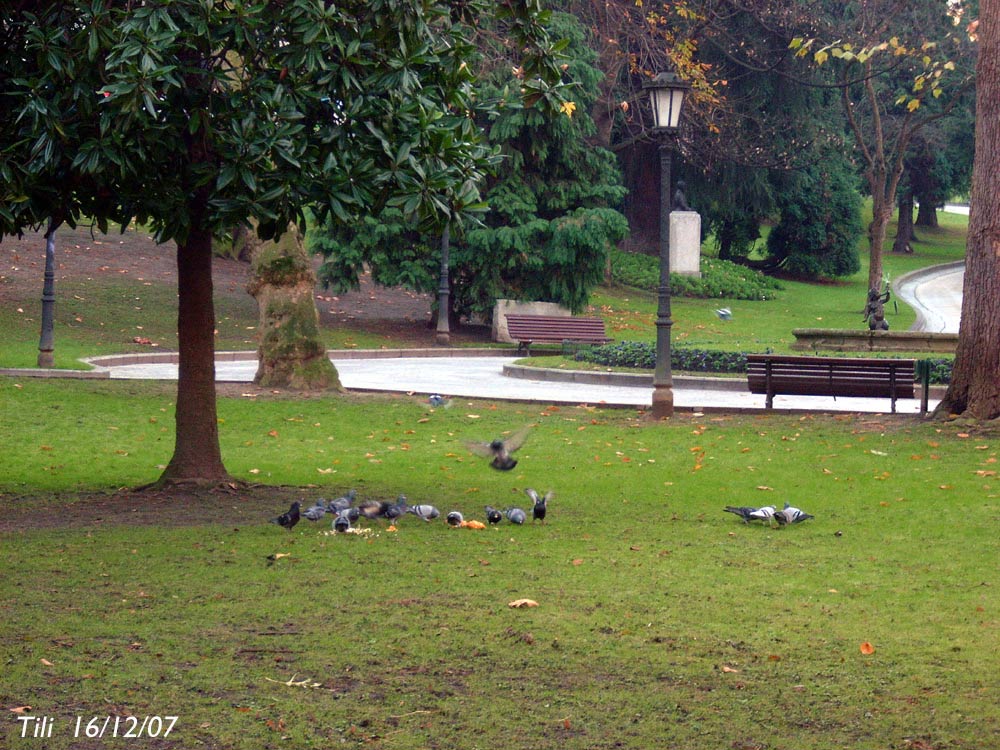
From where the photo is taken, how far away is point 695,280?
4250 centimetres

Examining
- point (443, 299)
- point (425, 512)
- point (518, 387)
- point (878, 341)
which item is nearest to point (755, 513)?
point (425, 512)

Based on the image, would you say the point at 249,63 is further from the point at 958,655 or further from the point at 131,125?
the point at 958,655

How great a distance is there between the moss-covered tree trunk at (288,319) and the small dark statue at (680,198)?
2729cm

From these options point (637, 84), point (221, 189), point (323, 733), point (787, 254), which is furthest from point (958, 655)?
point (787, 254)

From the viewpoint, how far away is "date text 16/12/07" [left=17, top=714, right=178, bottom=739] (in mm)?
4645

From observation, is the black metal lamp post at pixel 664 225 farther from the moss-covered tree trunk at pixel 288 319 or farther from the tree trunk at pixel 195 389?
the tree trunk at pixel 195 389

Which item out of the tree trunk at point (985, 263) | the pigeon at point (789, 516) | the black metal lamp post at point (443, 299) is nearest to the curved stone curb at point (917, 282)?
the black metal lamp post at point (443, 299)

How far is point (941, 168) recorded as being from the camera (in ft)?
199

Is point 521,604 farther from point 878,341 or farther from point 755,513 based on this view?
point 878,341

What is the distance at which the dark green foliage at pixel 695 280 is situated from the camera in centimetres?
4153

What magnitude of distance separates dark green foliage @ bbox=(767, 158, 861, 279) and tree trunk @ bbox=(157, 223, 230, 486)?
4110 cm

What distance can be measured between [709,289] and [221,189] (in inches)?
1364

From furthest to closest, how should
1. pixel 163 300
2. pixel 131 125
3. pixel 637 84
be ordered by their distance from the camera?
pixel 637 84
pixel 163 300
pixel 131 125

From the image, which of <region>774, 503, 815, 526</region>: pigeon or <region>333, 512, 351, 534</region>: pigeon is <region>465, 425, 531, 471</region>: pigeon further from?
<region>774, 503, 815, 526</region>: pigeon
